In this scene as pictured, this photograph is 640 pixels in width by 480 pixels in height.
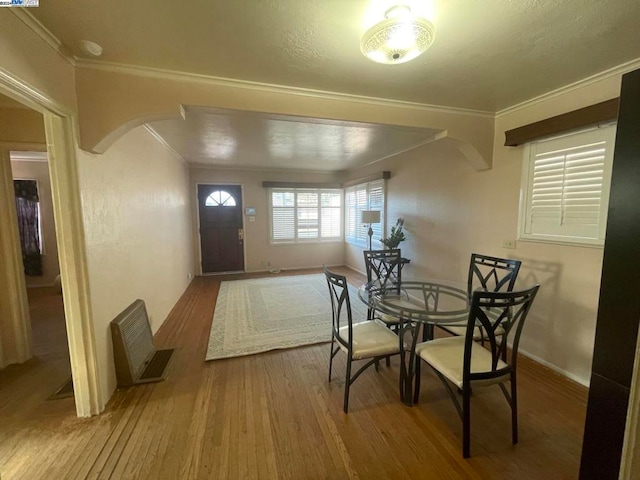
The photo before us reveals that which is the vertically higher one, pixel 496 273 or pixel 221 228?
pixel 221 228

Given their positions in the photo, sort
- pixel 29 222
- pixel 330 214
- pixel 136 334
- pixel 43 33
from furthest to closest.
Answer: pixel 330 214 < pixel 29 222 < pixel 136 334 < pixel 43 33

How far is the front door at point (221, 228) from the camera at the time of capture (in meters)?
5.91

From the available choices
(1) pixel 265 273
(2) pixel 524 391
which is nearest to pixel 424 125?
(2) pixel 524 391

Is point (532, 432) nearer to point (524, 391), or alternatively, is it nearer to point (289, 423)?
point (524, 391)

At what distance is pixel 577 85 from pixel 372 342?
105 inches

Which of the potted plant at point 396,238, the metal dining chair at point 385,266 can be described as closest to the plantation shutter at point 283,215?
the potted plant at point 396,238

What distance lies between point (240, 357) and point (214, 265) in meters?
3.91

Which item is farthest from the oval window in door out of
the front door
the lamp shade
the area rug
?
the lamp shade

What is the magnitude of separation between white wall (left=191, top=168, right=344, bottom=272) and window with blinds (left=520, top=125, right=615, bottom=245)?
4621 mm

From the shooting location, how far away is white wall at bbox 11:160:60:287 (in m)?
4.45

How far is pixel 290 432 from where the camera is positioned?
1.71 metres

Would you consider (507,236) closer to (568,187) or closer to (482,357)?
(568,187)

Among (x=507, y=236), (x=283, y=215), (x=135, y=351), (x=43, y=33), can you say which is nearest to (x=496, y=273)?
(x=507, y=236)

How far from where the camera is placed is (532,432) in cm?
172
